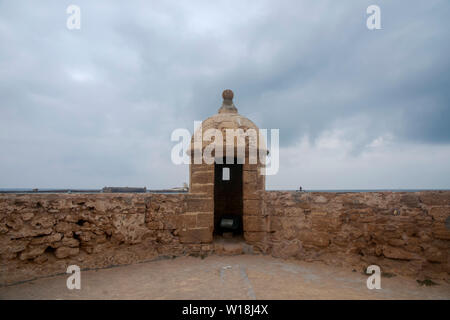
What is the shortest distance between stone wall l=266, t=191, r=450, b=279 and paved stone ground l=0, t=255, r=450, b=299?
306mm

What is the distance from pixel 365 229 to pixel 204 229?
326 cm

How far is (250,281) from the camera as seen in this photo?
13.0 feet

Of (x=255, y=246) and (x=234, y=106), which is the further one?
(x=234, y=106)

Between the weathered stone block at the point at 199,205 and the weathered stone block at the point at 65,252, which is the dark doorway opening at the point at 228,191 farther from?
the weathered stone block at the point at 65,252

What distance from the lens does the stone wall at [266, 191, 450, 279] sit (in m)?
4.05

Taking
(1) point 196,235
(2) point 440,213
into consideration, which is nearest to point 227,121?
(1) point 196,235

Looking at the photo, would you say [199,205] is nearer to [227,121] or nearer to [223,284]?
[223,284]

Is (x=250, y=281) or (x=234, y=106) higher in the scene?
(x=234, y=106)

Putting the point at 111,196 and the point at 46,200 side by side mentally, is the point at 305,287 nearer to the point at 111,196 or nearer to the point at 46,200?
the point at 111,196

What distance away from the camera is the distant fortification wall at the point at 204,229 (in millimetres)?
4055

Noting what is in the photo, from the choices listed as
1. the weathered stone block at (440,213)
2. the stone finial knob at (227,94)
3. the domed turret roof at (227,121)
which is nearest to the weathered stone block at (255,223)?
the domed turret roof at (227,121)

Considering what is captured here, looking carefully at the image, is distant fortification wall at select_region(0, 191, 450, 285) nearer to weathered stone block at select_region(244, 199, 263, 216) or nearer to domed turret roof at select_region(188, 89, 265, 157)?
weathered stone block at select_region(244, 199, 263, 216)
